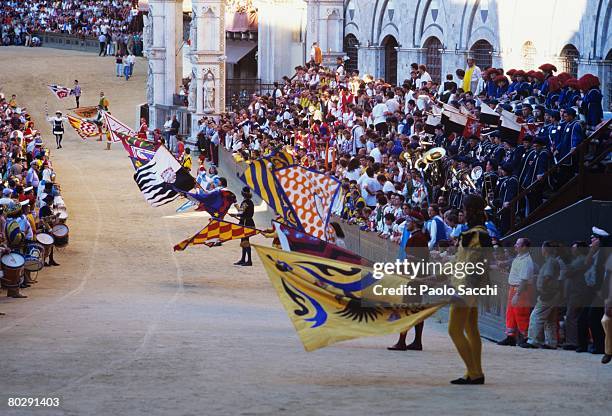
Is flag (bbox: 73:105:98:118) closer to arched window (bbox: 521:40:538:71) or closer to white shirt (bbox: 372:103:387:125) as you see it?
white shirt (bbox: 372:103:387:125)

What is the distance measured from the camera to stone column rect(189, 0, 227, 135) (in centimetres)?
4553

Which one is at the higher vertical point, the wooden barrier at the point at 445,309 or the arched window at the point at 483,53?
the arched window at the point at 483,53

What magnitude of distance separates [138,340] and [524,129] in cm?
933

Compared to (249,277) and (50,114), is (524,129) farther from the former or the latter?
(50,114)

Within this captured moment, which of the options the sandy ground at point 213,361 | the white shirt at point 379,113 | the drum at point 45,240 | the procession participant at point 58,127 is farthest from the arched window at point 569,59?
the procession participant at point 58,127

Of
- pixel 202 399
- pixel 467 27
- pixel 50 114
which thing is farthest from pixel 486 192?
pixel 50 114

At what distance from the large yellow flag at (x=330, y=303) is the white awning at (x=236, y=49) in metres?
44.8

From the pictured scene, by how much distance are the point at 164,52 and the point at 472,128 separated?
3063 cm

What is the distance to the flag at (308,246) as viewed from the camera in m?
17.2

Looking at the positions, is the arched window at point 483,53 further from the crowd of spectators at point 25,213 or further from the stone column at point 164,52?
the stone column at point 164,52

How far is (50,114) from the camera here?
189 ft

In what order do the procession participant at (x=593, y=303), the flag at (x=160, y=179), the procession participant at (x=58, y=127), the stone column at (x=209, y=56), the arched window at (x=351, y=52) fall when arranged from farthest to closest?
the procession participant at (x=58, y=127) → the arched window at (x=351, y=52) → the stone column at (x=209, y=56) → the flag at (x=160, y=179) → the procession participant at (x=593, y=303)

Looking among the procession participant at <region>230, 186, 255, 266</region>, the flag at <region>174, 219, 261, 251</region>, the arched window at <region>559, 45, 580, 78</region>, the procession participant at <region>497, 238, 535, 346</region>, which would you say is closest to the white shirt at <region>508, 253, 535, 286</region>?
the procession participant at <region>497, 238, 535, 346</region>

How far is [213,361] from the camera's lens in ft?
45.7
